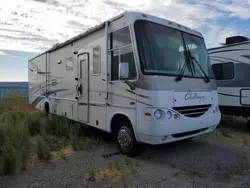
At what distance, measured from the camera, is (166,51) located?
14.7 feet

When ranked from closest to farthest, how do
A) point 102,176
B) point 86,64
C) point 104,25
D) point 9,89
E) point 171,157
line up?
point 102,176 → point 171,157 → point 104,25 → point 86,64 → point 9,89

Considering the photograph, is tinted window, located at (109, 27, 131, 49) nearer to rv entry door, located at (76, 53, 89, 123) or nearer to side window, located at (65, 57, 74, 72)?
rv entry door, located at (76, 53, 89, 123)

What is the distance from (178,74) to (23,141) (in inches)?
147

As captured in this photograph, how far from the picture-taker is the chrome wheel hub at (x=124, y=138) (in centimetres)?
463

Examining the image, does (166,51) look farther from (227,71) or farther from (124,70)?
(227,71)

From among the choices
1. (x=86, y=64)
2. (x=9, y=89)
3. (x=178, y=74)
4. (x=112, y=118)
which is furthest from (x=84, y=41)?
(x=9, y=89)

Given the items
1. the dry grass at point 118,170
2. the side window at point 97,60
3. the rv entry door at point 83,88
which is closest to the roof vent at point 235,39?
the side window at point 97,60

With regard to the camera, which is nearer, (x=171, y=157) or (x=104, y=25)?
(x=171, y=157)

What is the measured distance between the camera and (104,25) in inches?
205

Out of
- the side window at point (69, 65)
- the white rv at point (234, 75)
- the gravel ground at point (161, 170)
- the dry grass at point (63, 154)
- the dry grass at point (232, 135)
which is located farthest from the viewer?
the white rv at point (234, 75)

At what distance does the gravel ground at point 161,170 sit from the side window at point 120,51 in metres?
1.75

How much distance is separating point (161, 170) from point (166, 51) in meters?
2.25

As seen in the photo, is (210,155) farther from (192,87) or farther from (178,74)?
(178,74)

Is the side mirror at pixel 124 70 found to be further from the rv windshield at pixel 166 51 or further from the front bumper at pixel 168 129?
the front bumper at pixel 168 129
